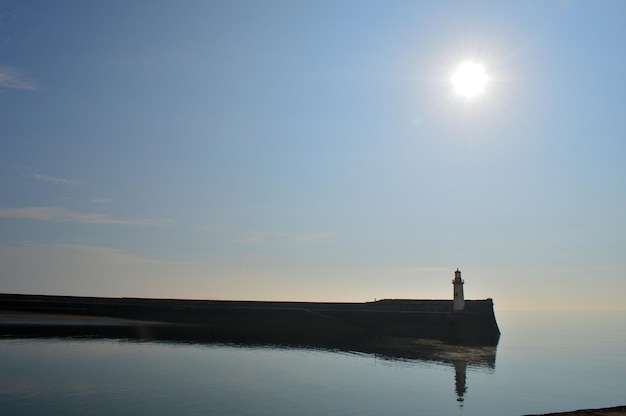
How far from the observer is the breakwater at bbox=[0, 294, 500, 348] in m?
45.0

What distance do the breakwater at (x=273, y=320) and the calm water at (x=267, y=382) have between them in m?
9.53

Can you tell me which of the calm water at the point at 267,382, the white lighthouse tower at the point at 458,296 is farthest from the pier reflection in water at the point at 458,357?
the white lighthouse tower at the point at 458,296

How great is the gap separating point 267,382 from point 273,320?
32767 mm

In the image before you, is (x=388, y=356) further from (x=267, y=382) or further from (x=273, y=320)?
(x=273, y=320)

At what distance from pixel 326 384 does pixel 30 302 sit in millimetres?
50548

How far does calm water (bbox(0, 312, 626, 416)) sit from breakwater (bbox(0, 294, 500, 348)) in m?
9.53

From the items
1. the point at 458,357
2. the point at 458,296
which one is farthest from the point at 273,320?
the point at 458,357

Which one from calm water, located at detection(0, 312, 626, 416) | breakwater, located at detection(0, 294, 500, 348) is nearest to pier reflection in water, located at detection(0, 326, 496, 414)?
calm water, located at detection(0, 312, 626, 416)

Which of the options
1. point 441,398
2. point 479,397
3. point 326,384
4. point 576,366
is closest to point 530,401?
point 479,397

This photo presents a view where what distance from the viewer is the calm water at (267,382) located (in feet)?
59.5

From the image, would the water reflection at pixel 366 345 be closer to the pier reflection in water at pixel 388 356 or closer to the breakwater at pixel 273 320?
the pier reflection in water at pixel 388 356

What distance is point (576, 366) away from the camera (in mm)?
37469

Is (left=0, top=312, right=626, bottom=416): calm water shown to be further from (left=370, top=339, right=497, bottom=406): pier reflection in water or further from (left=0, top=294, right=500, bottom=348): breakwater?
(left=0, top=294, right=500, bottom=348): breakwater

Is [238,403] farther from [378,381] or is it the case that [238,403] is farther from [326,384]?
[378,381]
